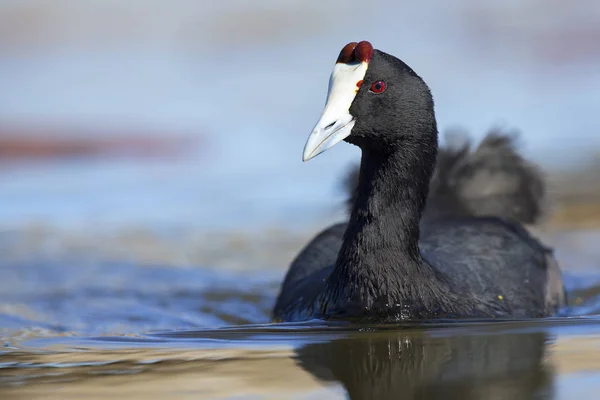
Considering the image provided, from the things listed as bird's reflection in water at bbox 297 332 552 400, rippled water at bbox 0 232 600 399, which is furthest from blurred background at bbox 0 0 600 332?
bird's reflection in water at bbox 297 332 552 400

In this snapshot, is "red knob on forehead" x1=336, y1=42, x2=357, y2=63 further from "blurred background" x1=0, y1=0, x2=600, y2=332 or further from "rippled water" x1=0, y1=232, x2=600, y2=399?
"blurred background" x1=0, y1=0, x2=600, y2=332

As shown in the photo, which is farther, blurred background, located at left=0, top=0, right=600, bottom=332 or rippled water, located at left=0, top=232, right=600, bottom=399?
blurred background, located at left=0, top=0, right=600, bottom=332

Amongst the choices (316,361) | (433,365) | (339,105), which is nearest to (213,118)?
(339,105)

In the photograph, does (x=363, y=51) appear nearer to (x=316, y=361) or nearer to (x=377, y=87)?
(x=377, y=87)

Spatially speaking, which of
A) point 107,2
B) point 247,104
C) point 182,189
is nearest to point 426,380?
point 182,189

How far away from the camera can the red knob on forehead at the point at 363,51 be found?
5.16m

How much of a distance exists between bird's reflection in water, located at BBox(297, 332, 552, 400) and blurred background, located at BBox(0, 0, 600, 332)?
8.21 feet

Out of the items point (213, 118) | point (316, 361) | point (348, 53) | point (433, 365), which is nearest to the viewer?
point (433, 365)

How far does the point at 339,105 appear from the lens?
16.8 ft

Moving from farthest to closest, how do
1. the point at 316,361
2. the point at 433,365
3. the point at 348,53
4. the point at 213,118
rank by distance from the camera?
the point at 213,118 < the point at 348,53 < the point at 316,361 < the point at 433,365

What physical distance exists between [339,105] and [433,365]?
1.48m

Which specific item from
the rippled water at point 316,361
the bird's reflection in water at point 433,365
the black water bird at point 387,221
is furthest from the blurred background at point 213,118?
the bird's reflection in water at point 433,365

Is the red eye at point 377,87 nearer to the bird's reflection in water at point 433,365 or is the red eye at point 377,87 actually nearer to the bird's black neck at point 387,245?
the bird's black neck at point 387,245

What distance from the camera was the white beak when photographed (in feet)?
16.5
